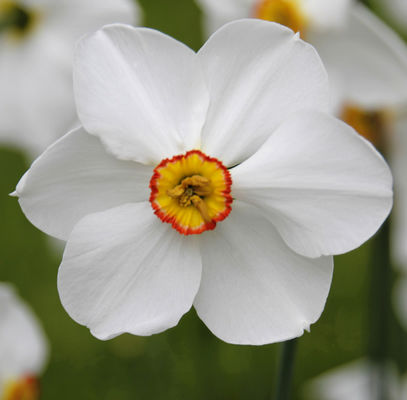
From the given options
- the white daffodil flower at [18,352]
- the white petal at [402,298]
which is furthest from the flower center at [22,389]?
the white petal at [402,298]

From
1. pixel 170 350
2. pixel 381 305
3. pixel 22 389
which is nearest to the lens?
pixel 22 389

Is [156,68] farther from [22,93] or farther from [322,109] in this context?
[22,93]

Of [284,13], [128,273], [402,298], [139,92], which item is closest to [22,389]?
[128,273]

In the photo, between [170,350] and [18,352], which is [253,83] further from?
[170,350]

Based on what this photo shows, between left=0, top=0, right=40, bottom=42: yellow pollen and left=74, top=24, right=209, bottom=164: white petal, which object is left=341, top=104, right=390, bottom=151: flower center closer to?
left=0, top=0, right=40, bottom=42: yellow pollen

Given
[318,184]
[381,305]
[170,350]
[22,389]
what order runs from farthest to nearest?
1. [170,350]
2. [381,305]
3. [22,389]
4. [318,184]

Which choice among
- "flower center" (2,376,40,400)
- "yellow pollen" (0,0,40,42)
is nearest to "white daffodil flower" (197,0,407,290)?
"yellow pollen" (0,0,40,42)

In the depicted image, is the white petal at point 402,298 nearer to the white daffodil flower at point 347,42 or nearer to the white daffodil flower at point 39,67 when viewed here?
the white daffodil flower at point 347,42
